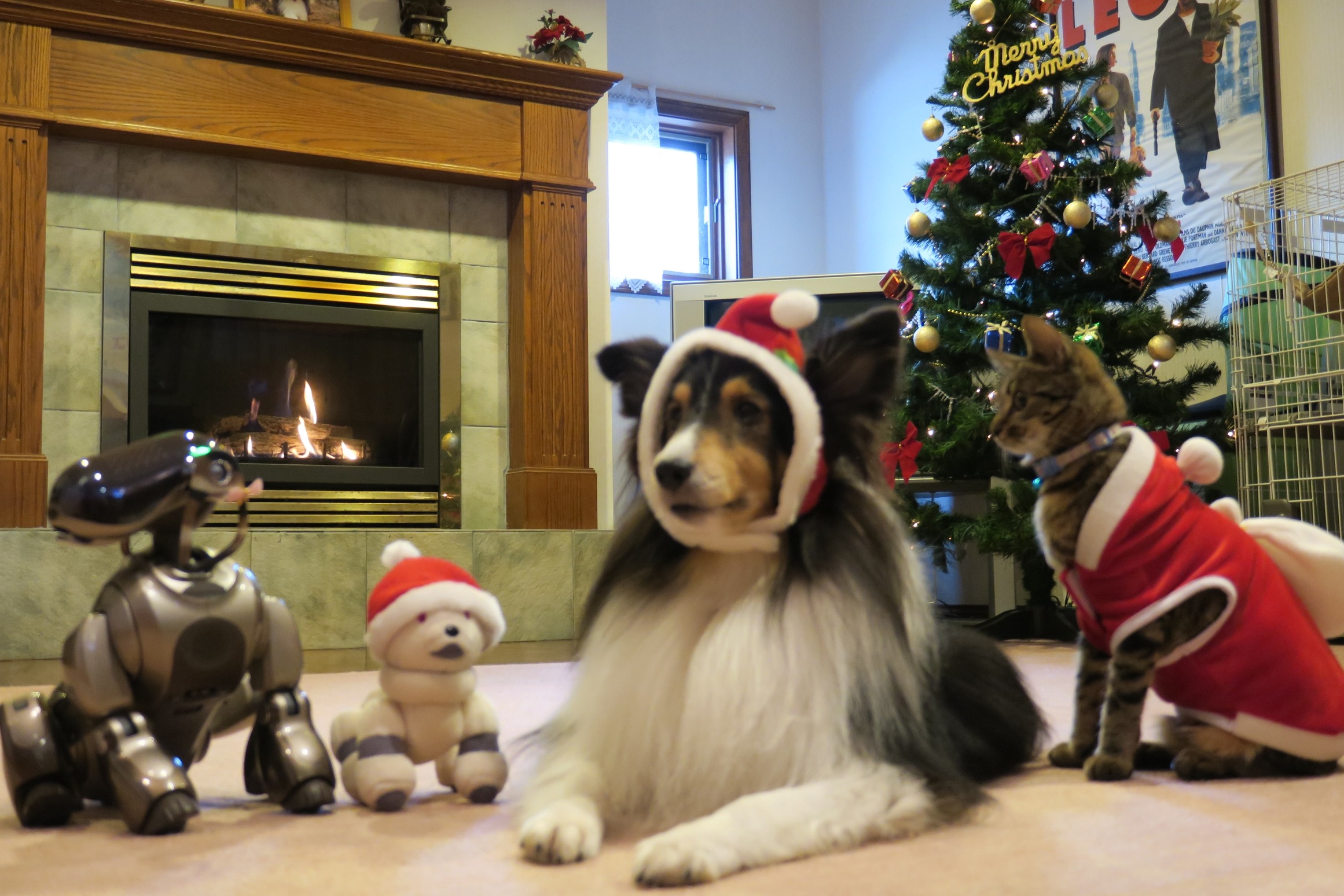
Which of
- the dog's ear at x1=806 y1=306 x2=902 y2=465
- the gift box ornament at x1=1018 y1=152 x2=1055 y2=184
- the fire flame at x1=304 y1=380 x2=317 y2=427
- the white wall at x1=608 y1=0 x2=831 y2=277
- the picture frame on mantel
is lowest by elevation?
the dog's ear at x1=806 y1=306 x2=902 y2=465

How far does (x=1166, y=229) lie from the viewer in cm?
376

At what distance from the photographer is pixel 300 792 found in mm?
1378

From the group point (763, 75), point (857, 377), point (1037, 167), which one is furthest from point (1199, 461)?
point (763, 75)

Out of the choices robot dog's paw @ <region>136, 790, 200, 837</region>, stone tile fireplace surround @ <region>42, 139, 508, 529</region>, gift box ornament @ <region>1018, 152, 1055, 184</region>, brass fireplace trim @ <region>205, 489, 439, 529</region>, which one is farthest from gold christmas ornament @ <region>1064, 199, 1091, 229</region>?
robot dog's paw @ <region>136, 790, 200, 837</region>

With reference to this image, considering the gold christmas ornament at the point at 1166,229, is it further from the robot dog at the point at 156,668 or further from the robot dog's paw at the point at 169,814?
the robot dog's paw at the point at 169,814

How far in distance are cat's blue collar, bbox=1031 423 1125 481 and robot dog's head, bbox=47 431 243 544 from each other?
44.5 inches

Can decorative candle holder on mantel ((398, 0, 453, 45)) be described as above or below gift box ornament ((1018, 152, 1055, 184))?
above

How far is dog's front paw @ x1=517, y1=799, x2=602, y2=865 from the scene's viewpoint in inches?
44.3

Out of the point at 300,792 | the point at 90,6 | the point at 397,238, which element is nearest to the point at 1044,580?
Answer: the point at 397,238

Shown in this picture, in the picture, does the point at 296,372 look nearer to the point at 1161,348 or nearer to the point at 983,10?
the point at 983,10

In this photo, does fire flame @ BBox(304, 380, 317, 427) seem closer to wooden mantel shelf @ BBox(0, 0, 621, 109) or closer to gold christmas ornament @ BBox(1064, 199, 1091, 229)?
wooden mantel shelf @ BBox(0, 0, 621, 109)

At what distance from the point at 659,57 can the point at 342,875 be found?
5.74m

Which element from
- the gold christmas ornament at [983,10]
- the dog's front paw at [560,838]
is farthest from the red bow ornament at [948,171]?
the dog's front paw at [560,838]

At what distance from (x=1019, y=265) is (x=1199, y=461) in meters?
2.15
